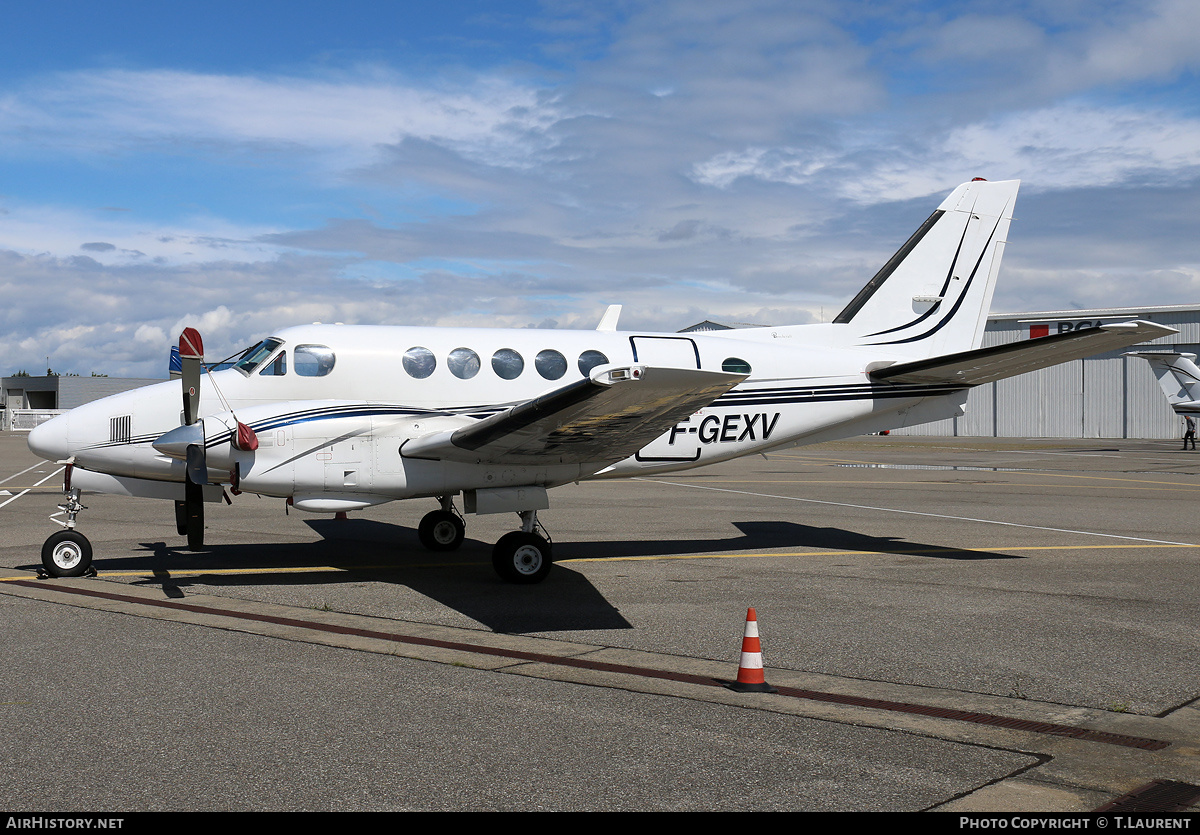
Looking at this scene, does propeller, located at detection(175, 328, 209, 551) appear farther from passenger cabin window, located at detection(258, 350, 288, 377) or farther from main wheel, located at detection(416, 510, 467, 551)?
main wheel, located at detection(416, 510, 467, 551)

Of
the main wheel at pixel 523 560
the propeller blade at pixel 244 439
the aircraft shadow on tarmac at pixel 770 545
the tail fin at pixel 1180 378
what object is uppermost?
the tail fin at pixel 1180 378

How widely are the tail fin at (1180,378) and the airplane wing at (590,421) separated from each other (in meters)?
46.5

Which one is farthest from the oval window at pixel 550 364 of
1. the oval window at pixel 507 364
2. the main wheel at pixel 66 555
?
the main wheel at pixel 66 555

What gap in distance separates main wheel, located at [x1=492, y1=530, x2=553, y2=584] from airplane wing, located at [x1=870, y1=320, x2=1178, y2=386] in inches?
221

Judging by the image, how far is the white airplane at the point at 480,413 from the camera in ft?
33.0

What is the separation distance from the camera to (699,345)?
12.8 metres

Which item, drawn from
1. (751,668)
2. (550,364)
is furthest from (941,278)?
(751,668)

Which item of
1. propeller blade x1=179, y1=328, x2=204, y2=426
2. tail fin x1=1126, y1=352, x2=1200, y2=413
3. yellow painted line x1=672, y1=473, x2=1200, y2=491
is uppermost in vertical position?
tail fin x1=1126, y1=352, x2=1200, y2=413

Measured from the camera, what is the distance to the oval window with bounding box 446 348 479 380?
460 inches

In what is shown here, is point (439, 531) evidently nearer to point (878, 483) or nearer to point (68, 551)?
point (68, 551)

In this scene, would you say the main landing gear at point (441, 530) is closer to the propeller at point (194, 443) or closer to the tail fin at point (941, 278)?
the propeller at point (194, 443)

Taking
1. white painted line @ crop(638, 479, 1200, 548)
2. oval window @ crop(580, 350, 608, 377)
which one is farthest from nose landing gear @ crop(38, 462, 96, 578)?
white painted line @ crop(638, 479, 1200, 548)
